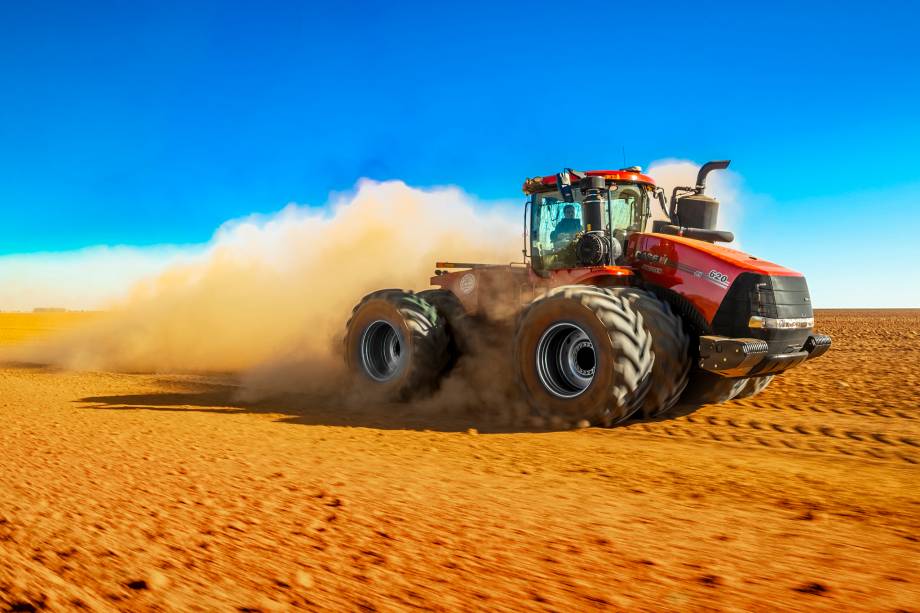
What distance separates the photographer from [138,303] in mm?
19234

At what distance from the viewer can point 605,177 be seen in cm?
871

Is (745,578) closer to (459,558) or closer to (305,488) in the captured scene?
(459,558)

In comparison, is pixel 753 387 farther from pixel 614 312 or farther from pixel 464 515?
pixel 464 515

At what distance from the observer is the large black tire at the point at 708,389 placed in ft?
27.3

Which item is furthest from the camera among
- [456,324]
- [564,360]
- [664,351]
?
[456,324]

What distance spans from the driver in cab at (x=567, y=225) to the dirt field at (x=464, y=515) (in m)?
2.70

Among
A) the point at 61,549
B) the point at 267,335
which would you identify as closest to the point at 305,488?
the point at 61,549

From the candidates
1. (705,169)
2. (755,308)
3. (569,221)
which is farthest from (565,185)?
(755,308)

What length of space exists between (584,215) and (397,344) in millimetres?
3640

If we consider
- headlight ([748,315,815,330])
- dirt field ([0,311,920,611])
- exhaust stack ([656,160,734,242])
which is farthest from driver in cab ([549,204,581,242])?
dirt field ([0,311,920,611])

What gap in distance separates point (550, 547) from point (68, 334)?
69.6ft

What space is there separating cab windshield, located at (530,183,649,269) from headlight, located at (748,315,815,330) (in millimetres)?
2048

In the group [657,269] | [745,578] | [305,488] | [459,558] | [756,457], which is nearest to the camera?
[745,578]

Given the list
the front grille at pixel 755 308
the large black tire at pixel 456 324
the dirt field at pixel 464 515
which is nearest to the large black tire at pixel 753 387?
the dirt field at pixel 464 515
